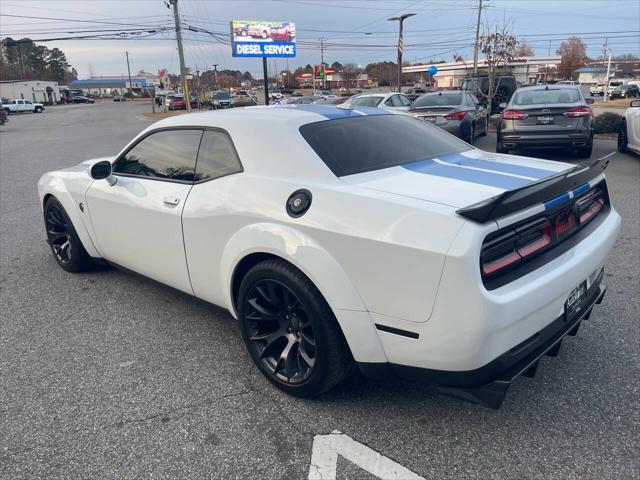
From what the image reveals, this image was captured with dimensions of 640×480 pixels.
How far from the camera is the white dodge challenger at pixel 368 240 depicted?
6.91 feet

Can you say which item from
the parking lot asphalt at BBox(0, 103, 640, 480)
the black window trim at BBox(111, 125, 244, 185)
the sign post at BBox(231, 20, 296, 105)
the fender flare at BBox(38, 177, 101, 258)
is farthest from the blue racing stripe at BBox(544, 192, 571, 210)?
the sign post at BBox(231, 20, 296, 105)

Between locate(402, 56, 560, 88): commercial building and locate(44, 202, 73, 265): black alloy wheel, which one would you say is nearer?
locate(44, 202, 73, 265): black alloy wheel

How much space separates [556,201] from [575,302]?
541mm

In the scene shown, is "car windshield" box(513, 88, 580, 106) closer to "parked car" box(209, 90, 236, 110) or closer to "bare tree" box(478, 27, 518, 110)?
"bare tree" box(478, 27, 518, 110)

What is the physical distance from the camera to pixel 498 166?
2998 millimetres

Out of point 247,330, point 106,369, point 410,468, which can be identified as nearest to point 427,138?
point 247,330

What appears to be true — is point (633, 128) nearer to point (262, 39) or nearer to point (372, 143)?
point (372, 143)

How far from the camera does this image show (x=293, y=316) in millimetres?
2693

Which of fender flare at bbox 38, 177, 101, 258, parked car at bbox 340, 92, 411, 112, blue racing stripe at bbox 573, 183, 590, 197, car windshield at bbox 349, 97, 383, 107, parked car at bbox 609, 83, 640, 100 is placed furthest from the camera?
parked car at bbox 609, 83, 640, 100

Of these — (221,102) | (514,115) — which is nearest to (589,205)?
(514,115)

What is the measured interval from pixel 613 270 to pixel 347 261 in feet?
10.7

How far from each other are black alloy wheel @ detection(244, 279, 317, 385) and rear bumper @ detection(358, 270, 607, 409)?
0.38 meters

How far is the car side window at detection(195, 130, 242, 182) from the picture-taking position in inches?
120

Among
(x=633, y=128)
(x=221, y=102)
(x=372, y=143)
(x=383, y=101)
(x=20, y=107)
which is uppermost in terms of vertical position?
(x=372, y=143)
